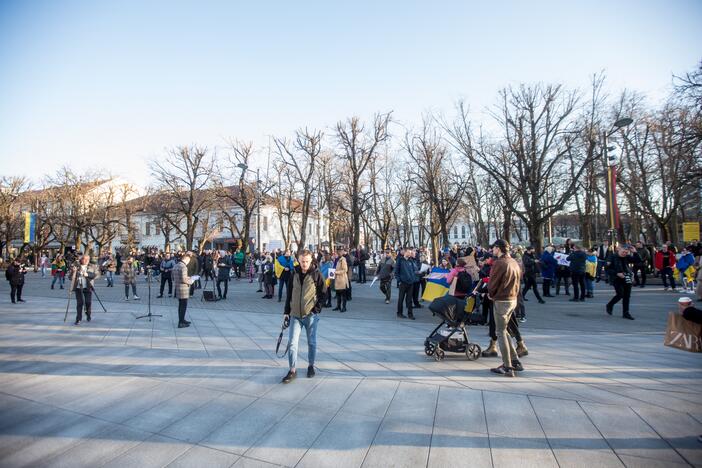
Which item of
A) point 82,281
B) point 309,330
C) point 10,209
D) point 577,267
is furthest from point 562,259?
point 10,209

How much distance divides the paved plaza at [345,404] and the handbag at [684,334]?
2.82 ft

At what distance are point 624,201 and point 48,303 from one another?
4275 centimetres

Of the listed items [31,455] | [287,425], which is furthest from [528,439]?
[31,455]

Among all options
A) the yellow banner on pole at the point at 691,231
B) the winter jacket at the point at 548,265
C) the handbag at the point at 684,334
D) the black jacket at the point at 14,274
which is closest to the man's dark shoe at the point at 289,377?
the handbag at the point at 684,334

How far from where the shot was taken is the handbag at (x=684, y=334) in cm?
379

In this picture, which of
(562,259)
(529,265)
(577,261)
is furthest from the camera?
(562,259)

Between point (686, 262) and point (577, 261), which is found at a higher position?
point (577, 261)

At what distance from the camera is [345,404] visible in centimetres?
463

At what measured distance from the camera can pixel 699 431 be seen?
12.7ft

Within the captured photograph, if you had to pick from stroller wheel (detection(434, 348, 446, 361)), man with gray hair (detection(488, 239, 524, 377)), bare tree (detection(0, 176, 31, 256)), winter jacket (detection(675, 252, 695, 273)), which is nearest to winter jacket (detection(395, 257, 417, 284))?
stroller wheel (detection(434, 348, 446, 361))

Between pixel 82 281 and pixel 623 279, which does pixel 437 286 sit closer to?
pixel 623 279

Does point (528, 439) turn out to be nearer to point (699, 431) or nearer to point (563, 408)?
point (563, 408)

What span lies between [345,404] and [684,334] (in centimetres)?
365

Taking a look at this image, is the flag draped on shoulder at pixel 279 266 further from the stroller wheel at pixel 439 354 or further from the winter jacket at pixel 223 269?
the stroller wheel at pixel 439 354
